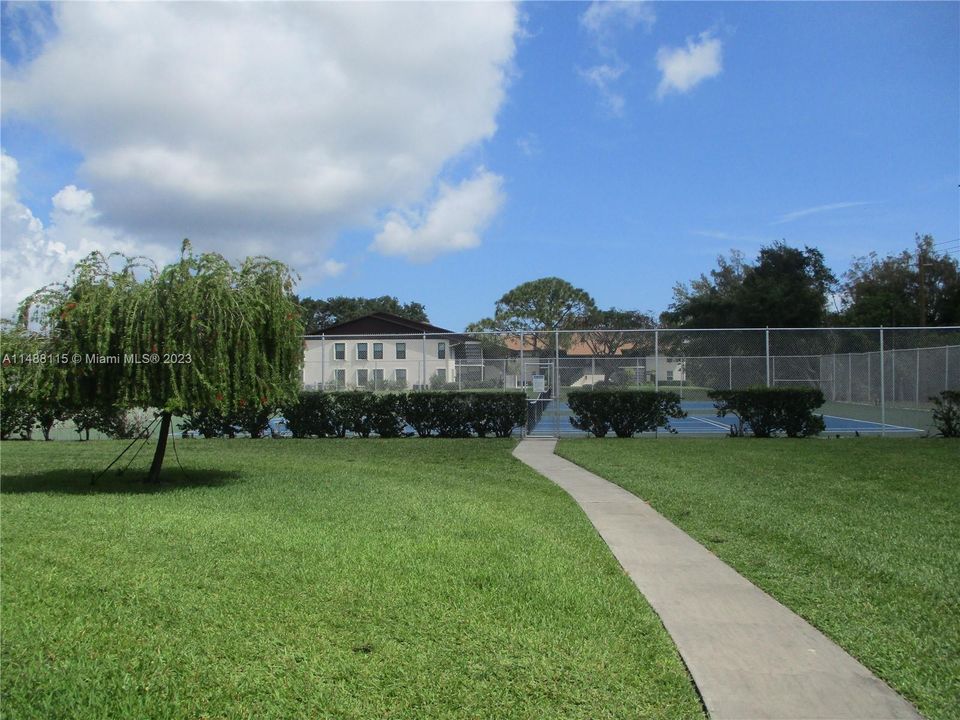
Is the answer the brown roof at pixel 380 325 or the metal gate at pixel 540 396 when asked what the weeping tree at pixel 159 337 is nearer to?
the metal gate at pixel 540 396

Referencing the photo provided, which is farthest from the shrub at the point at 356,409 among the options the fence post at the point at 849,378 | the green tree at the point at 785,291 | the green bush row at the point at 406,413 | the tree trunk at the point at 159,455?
the green tree at the point at 785,291

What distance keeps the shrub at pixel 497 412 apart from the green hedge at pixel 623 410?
4.09 ft

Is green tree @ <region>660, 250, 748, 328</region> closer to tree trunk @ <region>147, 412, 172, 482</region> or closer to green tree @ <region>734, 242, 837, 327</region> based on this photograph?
green tree @ <region>734, 242, 837, 327</region>

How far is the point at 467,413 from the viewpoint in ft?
64.3

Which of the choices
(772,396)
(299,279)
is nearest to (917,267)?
(772,396)

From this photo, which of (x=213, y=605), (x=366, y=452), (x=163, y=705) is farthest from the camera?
(x=366, y=452)

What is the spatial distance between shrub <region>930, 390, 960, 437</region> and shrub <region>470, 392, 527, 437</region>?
9.77 meters

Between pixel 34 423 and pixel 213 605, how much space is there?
18.1 m

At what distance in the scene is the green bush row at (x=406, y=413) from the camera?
19531mm

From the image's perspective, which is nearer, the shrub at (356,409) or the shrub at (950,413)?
the shrub at (950,413)

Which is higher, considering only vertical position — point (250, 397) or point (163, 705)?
point (250, 397)

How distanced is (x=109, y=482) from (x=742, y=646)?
9315 mm

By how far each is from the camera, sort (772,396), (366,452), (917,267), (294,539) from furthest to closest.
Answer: (917,267) < (772,396) < (366,452) < (294,539)

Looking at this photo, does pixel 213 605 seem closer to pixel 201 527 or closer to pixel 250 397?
pixel 201 527
